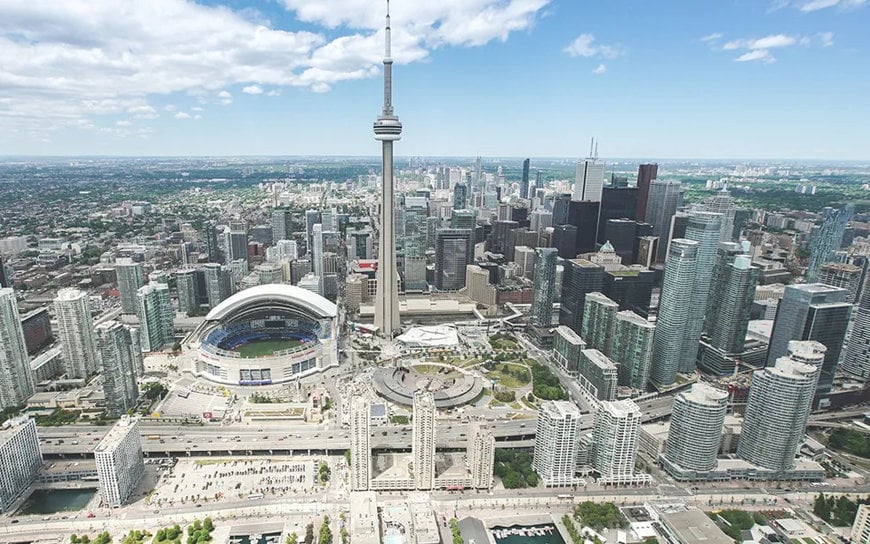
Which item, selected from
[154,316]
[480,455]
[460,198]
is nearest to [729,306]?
[480,455]

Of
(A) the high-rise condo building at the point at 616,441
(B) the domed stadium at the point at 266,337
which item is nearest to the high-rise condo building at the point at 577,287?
(A) the high-rise condo building at the point at 616,441

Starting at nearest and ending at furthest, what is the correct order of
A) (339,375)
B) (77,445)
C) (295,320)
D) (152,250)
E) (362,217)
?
(77,445), (339,375), (295,320), (152,250), (362,217)

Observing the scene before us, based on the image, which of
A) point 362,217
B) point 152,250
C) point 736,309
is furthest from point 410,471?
point 362,217

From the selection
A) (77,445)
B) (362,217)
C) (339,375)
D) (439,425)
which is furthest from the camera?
(362,217)

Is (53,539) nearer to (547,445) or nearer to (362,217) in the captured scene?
(547,445)

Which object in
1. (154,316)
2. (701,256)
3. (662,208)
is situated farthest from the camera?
(662,208)

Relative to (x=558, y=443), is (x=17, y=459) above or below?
below

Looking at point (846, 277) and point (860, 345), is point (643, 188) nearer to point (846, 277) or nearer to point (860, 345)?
point (846, 277)

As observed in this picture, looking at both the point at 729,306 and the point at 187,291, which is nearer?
the point at 729,306
